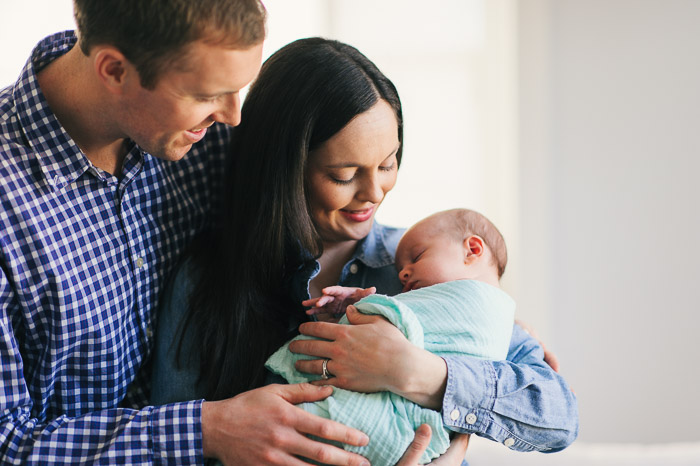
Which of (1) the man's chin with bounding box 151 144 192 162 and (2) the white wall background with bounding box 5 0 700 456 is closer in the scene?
(1) the man's chin with bounding box 151 144 192 162

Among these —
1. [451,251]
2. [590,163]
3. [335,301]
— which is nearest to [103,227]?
[335,301]

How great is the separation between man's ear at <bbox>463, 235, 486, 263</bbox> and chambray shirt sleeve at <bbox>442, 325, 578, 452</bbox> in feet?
0.85

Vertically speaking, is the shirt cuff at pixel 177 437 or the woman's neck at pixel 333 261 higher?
the woman's neck at pixel 333 261

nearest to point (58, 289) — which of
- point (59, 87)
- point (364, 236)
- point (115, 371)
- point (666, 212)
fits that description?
point (115, 371)

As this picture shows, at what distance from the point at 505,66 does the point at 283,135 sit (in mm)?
1737

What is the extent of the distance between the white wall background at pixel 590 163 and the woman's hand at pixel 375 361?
1818 millimetres

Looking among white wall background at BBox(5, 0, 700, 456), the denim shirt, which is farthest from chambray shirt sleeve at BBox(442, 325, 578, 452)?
white wall background at BBox(5, 0, 700, 456)

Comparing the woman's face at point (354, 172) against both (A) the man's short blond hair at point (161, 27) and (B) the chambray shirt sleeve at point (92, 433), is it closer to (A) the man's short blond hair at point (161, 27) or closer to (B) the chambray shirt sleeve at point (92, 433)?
(A) the man's short blond hair at point (161, 27)

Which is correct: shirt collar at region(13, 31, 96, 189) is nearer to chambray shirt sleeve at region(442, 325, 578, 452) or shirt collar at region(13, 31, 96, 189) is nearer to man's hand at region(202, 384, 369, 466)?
man's hand at region(202, 384, 369, 466)

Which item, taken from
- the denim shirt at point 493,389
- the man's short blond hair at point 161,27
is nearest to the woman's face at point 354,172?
the denim shirt at point 493,389

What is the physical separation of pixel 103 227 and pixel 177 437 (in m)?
0.47

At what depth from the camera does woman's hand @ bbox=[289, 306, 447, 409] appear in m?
1.43

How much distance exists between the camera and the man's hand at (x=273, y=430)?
1.41 meters

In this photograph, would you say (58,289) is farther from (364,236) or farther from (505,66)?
(505,66)
